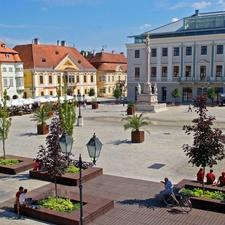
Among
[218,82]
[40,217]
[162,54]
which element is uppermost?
[162,54]

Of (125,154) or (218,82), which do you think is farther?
(218,82)

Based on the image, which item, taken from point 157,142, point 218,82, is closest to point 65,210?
point 157,142

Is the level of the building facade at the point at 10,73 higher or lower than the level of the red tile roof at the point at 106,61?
lower

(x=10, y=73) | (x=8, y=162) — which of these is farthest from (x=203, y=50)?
(x=8, y=162)

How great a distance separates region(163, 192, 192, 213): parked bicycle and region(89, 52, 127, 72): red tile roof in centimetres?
6551

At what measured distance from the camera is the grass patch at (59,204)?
11474 millimetres

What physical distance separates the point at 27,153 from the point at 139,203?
33.8 feet

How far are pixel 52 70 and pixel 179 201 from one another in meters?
54.0

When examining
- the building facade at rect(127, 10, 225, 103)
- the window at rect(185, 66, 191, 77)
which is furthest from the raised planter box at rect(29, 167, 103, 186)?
the window at rect(185, 66, 191, 77)

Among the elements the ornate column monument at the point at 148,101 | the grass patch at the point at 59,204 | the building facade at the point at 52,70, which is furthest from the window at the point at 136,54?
the grass patch at the point at 59,204

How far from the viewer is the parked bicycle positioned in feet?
38.0

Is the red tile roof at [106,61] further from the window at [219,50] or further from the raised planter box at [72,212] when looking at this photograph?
the raised planter box at [72,212]

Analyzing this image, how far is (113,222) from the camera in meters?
10.8

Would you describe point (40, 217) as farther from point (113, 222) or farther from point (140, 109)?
point (140, 109)
